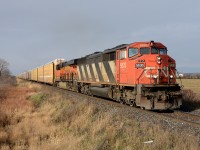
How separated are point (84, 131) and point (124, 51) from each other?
261 inches

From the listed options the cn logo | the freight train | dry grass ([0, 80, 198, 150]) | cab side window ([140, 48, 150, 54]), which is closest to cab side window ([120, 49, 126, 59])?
the freight train

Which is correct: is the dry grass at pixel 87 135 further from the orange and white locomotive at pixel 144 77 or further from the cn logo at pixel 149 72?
the cn logo at pixel 149 72

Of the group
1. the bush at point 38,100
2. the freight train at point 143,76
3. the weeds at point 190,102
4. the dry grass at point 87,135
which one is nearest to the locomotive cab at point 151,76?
the freight train at point 143,76

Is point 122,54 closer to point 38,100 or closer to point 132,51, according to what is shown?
point 132,51

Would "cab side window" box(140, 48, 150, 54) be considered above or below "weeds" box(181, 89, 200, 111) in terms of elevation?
above

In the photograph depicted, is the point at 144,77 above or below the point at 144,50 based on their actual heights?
below

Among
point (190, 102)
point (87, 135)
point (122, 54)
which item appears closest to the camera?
point (87, 135)

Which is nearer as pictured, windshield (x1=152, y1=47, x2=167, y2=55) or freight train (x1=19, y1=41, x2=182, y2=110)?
freight train (x1=19, y1=41, x2=182, y2=110)

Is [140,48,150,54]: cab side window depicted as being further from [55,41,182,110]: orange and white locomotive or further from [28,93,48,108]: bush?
[28,93,48,108]: bush

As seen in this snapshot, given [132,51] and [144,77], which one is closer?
[144,77]

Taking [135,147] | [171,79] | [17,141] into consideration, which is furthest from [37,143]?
[171,79]

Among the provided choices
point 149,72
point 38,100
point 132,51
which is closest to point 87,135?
point 149,72

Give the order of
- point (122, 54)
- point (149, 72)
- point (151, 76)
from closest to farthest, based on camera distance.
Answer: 1. point (151, 76)
2. point (149, 72)
3. point (122, 54)

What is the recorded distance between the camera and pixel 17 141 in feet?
31.1
